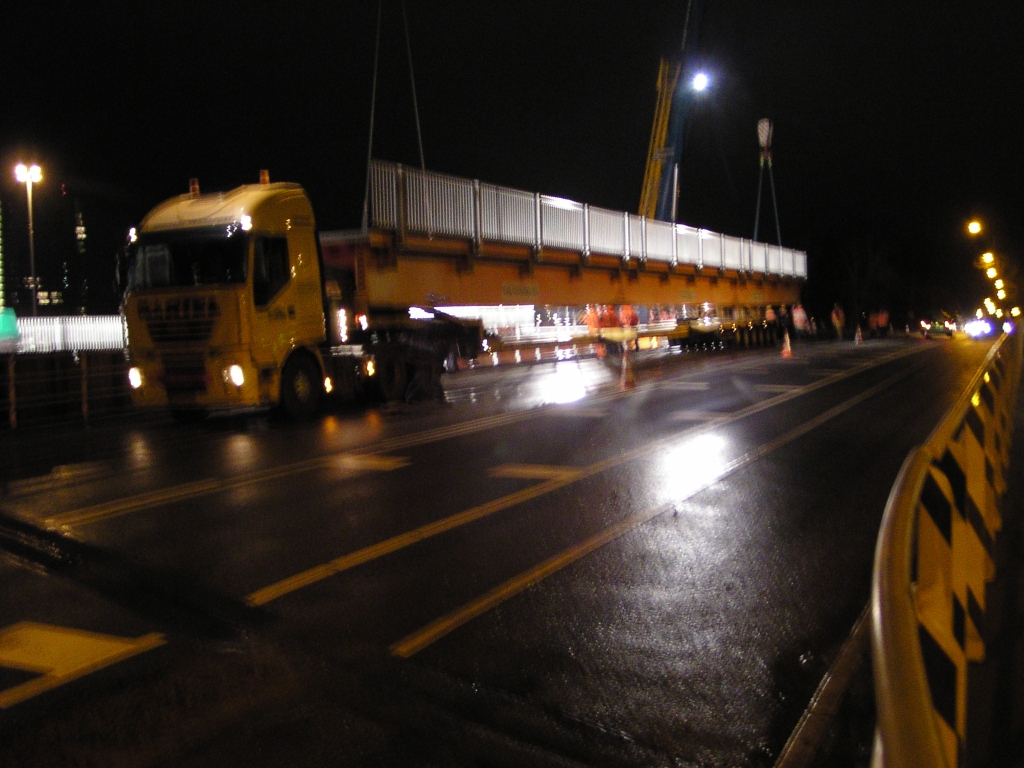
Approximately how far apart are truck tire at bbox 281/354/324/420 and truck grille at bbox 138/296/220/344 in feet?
4.90

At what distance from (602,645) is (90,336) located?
31.1 metres

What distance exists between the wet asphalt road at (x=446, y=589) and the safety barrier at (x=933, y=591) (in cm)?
79

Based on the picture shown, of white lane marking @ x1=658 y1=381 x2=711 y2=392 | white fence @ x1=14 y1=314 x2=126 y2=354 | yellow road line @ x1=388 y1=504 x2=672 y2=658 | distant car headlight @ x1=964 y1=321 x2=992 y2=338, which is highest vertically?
white fence @ x1=14 y1=314 x2=126 y2=354

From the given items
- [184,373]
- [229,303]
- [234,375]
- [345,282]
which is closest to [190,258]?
[229,303]

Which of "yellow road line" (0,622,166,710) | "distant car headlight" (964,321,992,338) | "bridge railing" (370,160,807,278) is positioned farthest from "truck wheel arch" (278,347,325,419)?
"distant car headlight" (964,321,992,338)

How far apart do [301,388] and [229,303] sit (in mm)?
2135

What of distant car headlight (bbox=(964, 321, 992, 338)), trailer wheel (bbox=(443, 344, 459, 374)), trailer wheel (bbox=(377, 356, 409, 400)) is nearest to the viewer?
trailer wheel (bbox=(377, 356, 409, 400))

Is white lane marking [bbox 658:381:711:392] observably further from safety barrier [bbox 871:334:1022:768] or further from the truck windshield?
safety barrier [bbox 871:334:1022:768]

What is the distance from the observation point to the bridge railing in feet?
60.2

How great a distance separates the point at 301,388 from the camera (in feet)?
51.0

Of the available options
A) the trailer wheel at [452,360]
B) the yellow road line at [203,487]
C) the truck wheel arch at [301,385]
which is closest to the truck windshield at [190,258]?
the truck wheel arch at [301,385]

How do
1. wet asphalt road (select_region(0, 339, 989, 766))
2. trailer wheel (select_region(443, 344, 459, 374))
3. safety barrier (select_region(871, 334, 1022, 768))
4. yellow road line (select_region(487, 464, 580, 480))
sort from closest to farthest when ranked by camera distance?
safety barrier (select_region(871, 334, 1022, 768))
wet asphalt road (select_region(0, 339, 989, 766))
yellow road line (select_region(487, 464, 580, 480))
trailer wheel (select_region(443, 344, 459, 374))

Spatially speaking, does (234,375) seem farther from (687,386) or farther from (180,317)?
(687,386)

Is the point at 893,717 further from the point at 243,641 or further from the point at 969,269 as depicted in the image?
the point at 969,269
